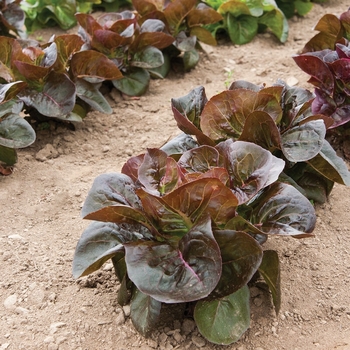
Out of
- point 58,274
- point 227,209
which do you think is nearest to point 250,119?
point 227,209

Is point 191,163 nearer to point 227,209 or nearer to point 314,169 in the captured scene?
point 227,209

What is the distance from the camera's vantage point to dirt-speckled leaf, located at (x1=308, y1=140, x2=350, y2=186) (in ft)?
10.3

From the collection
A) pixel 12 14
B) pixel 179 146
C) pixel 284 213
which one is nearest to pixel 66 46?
pixel 12 14

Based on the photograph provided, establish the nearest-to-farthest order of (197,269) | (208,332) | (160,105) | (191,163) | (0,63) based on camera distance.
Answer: (197,269)
(208,332)
(191,163)
(0,63)
(160,105)

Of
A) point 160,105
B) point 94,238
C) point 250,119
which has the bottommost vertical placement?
point 160,105

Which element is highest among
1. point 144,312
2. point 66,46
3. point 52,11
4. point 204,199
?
point 204,199

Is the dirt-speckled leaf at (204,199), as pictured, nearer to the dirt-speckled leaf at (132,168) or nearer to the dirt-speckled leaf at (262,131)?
the dirt-speckled leaf at (132,168)

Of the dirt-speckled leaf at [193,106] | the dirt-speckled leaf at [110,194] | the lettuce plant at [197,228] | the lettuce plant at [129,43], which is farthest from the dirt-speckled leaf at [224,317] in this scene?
the lettuce plant at [129,43]

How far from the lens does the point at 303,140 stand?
3025mm

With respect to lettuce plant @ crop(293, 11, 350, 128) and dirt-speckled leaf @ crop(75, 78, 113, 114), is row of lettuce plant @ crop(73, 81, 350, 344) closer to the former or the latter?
lettuce plant @ crop(293, 11, 350, 128)

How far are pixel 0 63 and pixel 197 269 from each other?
8.11ft

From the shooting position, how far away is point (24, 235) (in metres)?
3.40

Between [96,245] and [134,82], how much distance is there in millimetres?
2599

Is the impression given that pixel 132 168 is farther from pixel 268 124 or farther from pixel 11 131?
pixel 11 131
